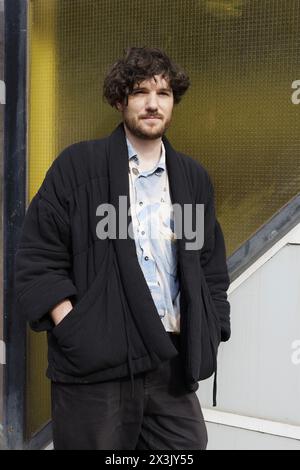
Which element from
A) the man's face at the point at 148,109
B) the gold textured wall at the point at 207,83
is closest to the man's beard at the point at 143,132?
the man's face at the point at 148,109

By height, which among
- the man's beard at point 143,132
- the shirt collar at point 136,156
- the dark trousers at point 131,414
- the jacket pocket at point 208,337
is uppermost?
the man's beard at point 143,132

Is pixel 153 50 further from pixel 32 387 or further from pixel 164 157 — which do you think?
pixel 32 387

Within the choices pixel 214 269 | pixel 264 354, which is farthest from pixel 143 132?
pixel 264 354

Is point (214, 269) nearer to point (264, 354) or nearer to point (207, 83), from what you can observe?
Answer: point (264, 354)

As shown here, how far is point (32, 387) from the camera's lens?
3.22m

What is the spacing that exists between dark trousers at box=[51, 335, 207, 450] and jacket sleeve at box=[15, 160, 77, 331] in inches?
10.9

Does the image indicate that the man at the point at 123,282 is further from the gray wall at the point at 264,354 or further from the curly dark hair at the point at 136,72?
the gray wall at the point at 264,354

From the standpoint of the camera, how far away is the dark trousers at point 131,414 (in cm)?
203

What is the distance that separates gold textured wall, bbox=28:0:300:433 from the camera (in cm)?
263

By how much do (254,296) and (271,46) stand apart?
107cm

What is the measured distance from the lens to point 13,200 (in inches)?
124
